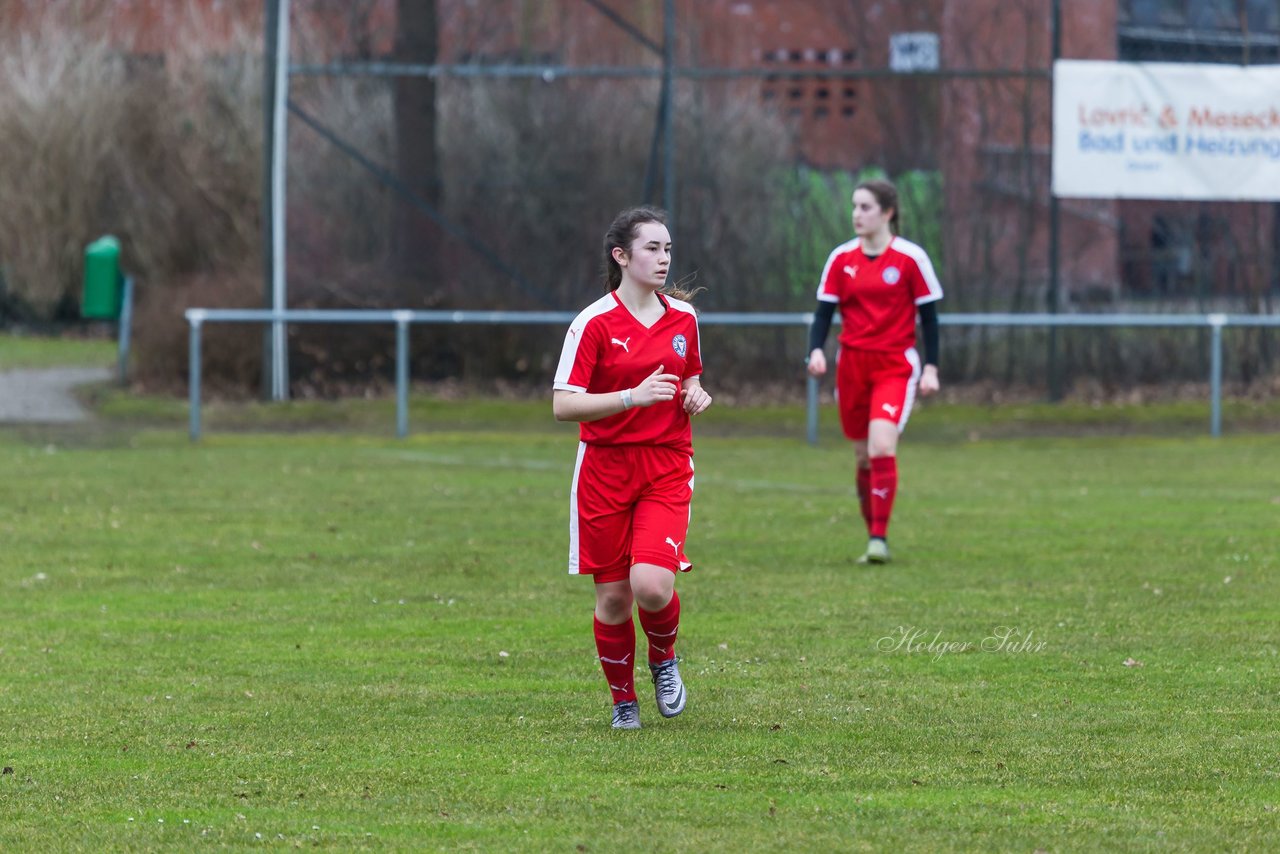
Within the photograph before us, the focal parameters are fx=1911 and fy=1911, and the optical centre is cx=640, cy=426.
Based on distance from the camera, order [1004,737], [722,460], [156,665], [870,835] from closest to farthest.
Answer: [870,835] < [1004,737] < [156,665] < [722,460]

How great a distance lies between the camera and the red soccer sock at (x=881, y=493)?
10094 mm

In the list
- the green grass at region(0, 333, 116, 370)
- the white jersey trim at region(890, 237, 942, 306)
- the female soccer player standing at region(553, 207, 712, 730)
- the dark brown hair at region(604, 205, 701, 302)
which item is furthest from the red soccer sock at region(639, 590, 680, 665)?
the green grass at region(0, 333, 116, 370)

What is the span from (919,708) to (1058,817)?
1.44 metres

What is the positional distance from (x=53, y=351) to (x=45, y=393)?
600 cm

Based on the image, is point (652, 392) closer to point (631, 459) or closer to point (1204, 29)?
point (631, 459)

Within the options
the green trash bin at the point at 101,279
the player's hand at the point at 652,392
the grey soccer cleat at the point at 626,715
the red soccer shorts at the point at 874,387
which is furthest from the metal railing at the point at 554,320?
the player's hand at the point at 652,392

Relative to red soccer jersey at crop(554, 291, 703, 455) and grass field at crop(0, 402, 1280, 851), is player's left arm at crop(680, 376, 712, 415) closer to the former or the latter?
red soccer jersey at crop(554, 291, 703, 455)

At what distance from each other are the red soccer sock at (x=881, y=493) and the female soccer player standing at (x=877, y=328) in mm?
10

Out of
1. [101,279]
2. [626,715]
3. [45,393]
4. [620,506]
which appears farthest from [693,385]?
[101,279]

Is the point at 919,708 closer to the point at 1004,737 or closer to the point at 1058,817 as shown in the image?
the point at 1004,737

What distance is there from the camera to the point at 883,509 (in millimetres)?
10125

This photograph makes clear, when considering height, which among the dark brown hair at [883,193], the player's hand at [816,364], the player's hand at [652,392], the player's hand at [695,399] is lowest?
the player's hand at [816,364]

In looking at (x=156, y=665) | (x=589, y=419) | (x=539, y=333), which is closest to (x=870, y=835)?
(x=589, y=419)

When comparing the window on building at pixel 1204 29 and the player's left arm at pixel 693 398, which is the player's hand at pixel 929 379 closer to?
the player's left arm at pixel 693 398
